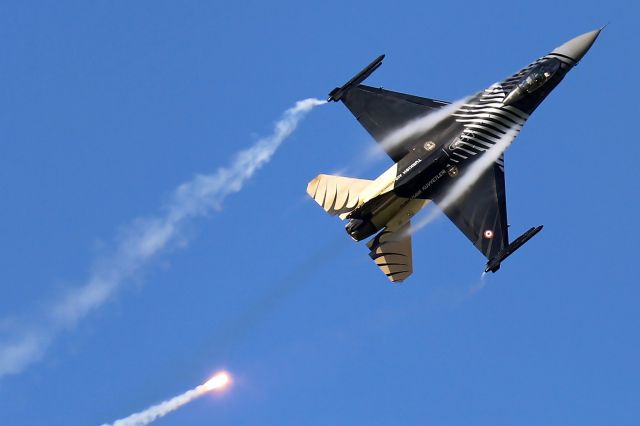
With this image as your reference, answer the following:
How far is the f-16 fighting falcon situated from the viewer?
65.8 metres

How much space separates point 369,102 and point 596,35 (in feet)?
41.9

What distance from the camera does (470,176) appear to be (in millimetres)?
66688

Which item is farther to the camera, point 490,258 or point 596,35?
point 596,35

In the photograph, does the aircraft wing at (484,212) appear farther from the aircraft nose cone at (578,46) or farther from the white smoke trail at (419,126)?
the aircraft nose cone at (578,46)

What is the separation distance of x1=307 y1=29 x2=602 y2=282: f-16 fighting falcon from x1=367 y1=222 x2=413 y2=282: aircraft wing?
0.05 m

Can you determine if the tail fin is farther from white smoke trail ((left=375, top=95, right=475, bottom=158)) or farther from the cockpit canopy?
the cockpit canopy

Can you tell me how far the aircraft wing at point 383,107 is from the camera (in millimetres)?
68688

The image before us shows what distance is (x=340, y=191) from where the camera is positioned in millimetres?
66750

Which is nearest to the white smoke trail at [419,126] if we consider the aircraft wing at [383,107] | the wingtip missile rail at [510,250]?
the aircraft wing at [383,107]

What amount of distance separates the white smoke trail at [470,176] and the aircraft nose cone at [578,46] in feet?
17.4

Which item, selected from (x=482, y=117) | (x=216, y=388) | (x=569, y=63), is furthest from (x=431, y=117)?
(x=216, y=388)

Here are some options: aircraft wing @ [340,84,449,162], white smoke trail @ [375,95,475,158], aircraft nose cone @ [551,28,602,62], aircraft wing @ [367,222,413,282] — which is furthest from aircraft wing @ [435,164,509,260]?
aircraft nose cone @ [551,28,602,62]

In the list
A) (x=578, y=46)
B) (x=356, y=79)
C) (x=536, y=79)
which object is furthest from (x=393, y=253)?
(x=578, y=46)

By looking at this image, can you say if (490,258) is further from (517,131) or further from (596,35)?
(596,35)
